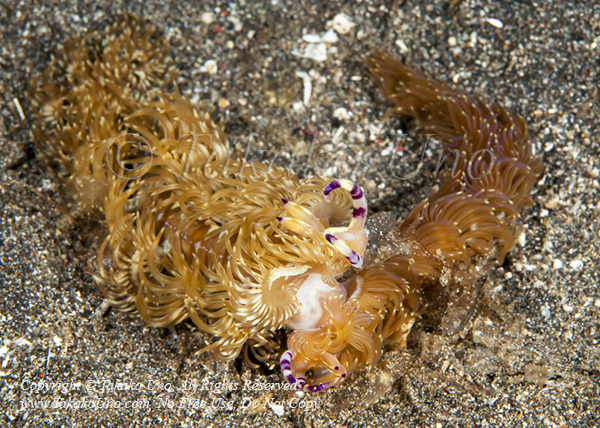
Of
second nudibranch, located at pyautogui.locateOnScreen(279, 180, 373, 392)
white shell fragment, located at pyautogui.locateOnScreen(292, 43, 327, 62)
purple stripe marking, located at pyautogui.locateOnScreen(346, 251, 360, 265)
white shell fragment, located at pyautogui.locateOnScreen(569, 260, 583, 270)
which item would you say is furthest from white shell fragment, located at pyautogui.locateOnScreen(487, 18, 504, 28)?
purple stripe marking, located at pyautogui.locateOnScreen(346, 251, 360, 265)

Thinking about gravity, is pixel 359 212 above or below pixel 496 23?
below

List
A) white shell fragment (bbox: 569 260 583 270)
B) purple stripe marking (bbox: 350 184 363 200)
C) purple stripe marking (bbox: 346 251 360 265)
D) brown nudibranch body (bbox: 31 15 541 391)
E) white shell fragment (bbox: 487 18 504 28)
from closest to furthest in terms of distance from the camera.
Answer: purple stripe marking (bbox: 350 184 363 200)
purple stripe marking (bbox: 346 251 360 265)
brown nudibranch body (bbox: 31 15 541 391)
white shell fragment (bbox: 569 260 583 270)
white shell fragment (bbox: 487 18 504 28)

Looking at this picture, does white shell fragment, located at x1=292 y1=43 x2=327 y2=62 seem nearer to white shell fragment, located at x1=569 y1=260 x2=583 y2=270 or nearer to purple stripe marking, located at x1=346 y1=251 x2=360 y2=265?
purple stripe marking, located at x1=346 y1=251 x2=360 y2=265

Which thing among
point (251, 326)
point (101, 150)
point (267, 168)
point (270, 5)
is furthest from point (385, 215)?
point (270, 5)

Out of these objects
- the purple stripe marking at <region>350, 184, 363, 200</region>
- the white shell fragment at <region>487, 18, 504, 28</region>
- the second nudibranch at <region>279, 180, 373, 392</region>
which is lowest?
the second nudibranch at <region>279, 180, 373, 392</region>

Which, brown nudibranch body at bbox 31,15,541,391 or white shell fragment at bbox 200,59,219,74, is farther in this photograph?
white shell fragment at bbox 200,59,219,74

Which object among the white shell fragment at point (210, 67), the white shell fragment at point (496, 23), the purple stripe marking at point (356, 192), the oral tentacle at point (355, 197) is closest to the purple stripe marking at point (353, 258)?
the oral tentacle at point (355, 197)

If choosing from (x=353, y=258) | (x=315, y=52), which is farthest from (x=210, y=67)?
(x=353, y=258)

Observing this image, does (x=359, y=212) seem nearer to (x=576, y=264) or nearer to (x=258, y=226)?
(x=258, y=226)

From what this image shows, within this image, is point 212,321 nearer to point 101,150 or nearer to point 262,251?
point 262,251
